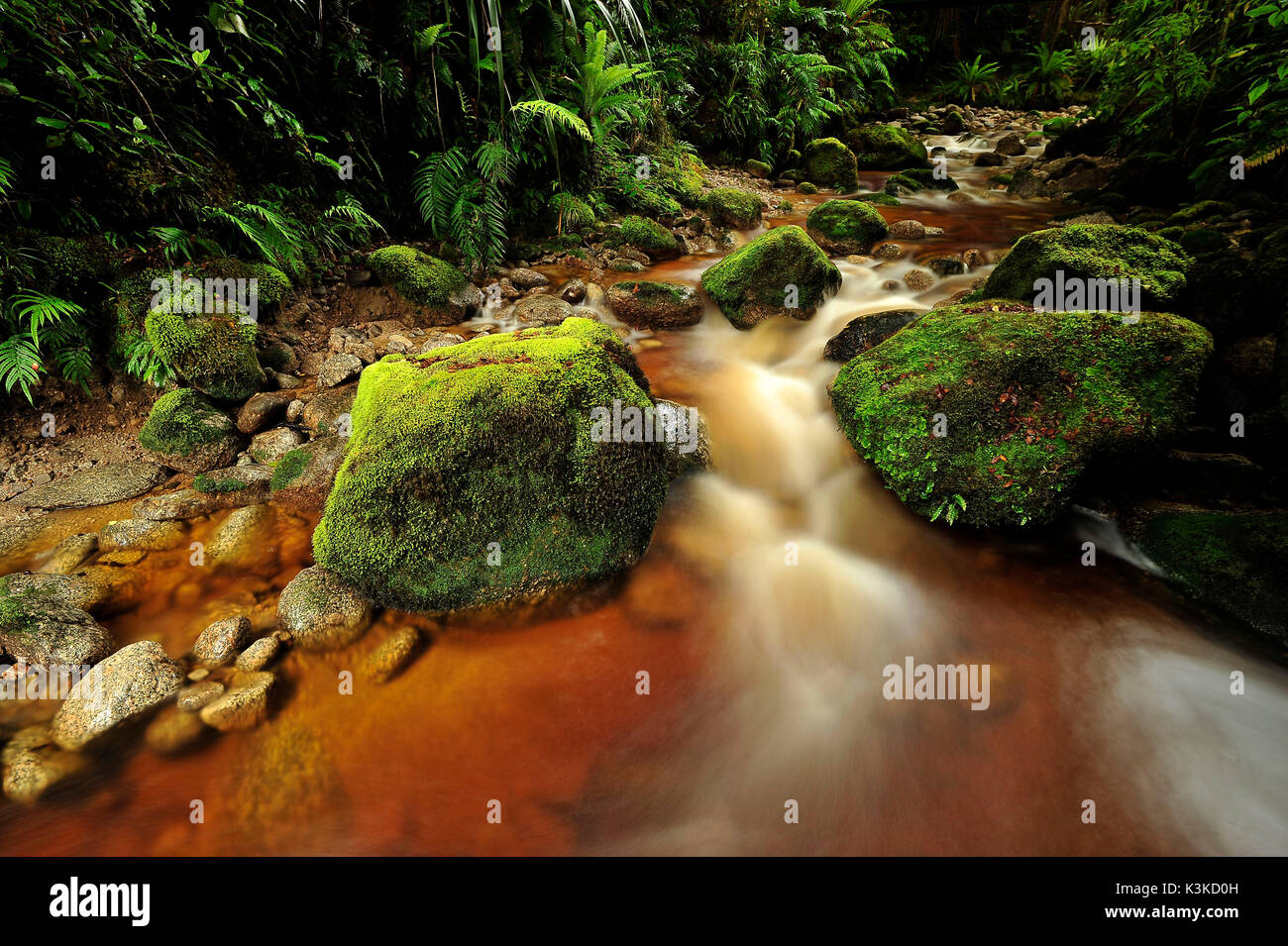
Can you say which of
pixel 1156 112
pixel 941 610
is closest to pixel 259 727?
pixel 941 610

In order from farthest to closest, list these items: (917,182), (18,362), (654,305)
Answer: (917,182)
(654,305)
(18,362)

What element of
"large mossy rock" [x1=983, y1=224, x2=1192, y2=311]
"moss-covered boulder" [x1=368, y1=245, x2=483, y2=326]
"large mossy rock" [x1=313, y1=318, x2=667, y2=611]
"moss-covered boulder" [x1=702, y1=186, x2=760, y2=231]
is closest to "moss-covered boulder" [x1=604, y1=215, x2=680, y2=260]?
"moss-covered boulder" [x1=702, y1=186, x2=760, y2=231]

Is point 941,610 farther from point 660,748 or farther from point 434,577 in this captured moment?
point 434,577

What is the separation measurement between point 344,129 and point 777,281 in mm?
4984

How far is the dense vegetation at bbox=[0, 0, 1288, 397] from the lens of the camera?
11.7 ft

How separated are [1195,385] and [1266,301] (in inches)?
48.6

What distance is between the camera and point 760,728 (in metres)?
2.60

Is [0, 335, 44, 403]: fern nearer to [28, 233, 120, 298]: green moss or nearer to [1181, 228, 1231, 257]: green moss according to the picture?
[28, 233, 120, 298]: green moss

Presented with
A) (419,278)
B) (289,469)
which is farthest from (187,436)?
(419,278)

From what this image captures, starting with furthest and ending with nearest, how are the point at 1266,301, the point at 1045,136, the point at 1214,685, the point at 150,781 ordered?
1. the point at 1045,136
2. the point at 1266,301
3. the point at 1214,685
4. the point at 150,781

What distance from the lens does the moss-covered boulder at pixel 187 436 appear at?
3.68 m

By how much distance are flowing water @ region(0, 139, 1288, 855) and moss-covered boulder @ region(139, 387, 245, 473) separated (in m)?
0.56

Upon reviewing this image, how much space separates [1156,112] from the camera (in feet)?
24.6

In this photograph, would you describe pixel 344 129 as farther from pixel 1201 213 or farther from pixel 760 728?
pixel 1201 213
